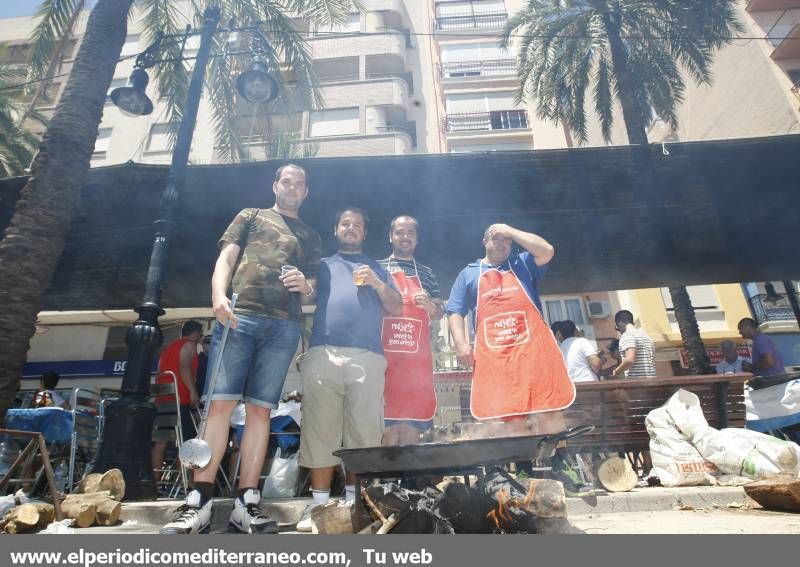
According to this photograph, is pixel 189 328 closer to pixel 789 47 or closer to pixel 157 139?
pixel 157 139

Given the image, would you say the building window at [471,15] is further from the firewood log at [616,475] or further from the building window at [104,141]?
the firewood log at [616,475]

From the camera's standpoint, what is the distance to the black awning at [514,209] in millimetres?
4871

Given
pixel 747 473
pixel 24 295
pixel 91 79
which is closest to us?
pixel 747 473

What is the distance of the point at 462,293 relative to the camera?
3.42 metres

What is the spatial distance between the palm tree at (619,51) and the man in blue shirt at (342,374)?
11544 millimetres

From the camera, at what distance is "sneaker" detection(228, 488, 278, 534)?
7.18 feet

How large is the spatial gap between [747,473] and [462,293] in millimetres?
2619

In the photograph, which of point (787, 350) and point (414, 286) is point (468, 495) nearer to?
point (414, 286)

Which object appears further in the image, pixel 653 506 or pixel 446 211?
pixel 446 211

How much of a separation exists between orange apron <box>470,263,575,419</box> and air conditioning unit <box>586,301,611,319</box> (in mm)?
18582

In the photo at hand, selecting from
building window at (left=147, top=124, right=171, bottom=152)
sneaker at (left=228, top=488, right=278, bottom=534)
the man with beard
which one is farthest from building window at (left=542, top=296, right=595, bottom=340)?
building window at (left=147, top=124, right=171, bottom=152)

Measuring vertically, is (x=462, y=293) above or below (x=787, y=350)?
below

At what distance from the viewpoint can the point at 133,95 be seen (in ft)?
17.9

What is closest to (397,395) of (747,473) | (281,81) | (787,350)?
(747,473)
